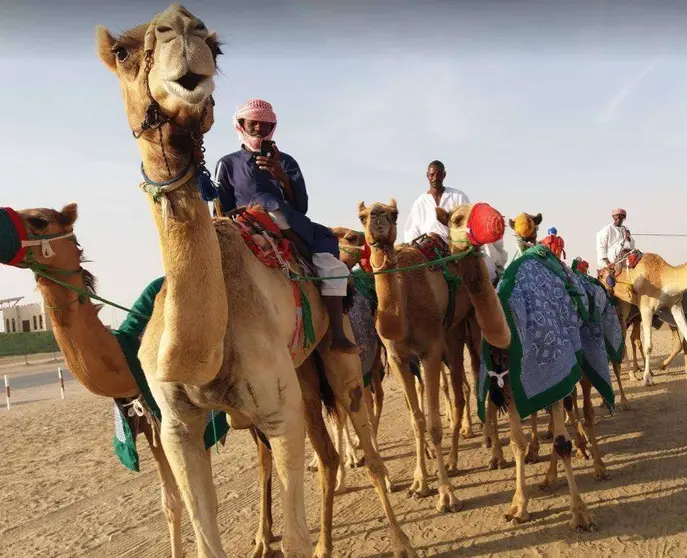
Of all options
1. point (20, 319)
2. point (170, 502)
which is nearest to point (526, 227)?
point (170, 502)

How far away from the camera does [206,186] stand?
8.67 ft

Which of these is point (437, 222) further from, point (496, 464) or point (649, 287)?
point (649, 287)

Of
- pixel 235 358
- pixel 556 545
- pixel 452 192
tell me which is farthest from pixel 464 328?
pixel 235 358

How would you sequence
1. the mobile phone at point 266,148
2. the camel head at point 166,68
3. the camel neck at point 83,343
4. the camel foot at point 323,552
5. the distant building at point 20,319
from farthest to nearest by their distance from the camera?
the distant building at point 20,319, the camel foot at point 323,552, the camel neck at point 83,343, the mobile phone at point 266,148, the camel head at point 166,68

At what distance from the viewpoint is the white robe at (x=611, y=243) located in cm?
1345

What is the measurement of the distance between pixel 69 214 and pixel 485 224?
305 cm

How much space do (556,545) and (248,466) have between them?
3981mm

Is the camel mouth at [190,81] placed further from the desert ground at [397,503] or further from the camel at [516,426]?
the desert ground at [397,503]

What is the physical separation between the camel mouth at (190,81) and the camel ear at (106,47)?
0.50 m

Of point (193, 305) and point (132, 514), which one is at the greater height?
point (193, 305)

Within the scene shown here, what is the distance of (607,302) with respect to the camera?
7.93 metres

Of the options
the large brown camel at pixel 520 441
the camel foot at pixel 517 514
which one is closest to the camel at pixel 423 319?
the large brown camel at pixel 520 441

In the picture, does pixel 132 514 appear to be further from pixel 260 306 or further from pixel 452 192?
pixel 452 192

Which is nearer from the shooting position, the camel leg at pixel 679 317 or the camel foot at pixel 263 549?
the camel foot at pixel 263 549
